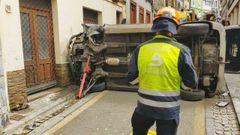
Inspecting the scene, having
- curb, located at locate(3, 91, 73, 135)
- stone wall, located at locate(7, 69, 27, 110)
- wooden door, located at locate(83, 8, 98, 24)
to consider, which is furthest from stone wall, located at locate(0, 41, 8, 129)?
wooden door, located at locate(83, 8, 98, 24)

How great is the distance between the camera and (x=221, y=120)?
4578 millimetres

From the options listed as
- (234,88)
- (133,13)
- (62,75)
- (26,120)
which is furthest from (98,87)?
(133,13)

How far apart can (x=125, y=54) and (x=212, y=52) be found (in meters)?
2.32

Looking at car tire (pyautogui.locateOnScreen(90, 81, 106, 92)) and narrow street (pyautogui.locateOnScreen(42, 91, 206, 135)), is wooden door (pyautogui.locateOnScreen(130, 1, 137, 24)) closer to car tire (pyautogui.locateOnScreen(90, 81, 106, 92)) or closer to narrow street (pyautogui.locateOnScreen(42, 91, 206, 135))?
car tire (pyautogui.locateOnScreen(90, 81, 106, 92))

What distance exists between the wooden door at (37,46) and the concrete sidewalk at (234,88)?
511 cm

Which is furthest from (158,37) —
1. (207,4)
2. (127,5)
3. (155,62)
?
(207,4)

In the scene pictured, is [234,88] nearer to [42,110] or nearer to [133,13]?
[42,110]

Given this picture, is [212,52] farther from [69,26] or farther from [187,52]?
[69,26]

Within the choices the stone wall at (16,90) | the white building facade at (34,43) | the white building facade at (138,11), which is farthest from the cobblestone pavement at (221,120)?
the white building facade at (138,11)

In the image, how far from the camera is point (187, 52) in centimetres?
237

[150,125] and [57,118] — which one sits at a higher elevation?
[150,125]

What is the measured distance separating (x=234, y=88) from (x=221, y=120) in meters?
2.69

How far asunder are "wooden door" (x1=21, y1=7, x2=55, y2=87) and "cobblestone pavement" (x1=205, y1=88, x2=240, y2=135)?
454 cm

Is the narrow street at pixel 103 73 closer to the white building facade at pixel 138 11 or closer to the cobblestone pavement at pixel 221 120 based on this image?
the cobblestone pavement at pixel 221 120
